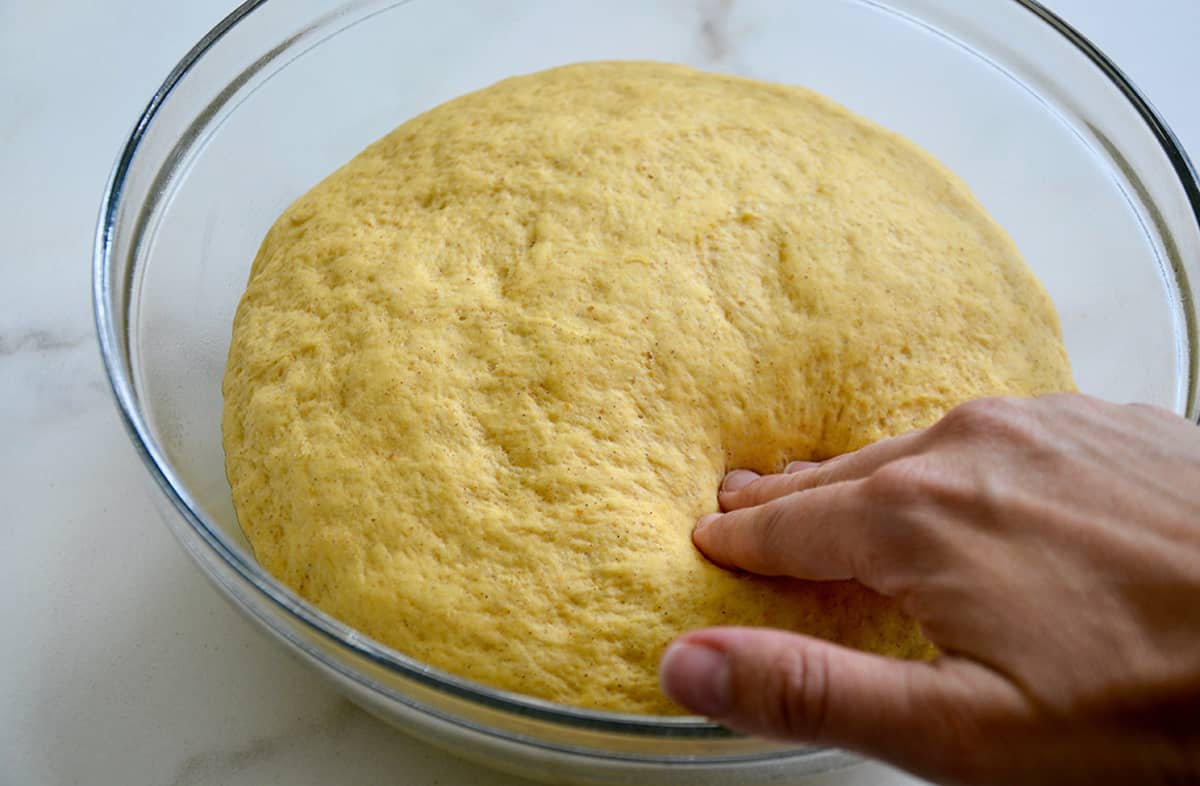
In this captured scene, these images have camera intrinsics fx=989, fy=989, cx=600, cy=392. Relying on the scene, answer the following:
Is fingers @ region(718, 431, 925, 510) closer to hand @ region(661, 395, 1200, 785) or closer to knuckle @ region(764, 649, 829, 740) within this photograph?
hand @ region(661, 395, 1200, 785)

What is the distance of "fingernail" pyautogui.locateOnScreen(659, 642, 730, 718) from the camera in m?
0.95

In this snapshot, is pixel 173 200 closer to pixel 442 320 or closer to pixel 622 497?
pixel 442 320

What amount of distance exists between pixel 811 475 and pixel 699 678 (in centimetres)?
39

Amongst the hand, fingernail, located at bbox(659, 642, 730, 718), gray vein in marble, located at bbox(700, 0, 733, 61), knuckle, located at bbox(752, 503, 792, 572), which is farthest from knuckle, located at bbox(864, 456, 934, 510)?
gray vein in marble, located at bbox(700, 0, 733, 61)

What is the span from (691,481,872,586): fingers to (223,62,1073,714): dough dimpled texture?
57 mm

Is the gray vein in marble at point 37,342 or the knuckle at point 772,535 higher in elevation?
the gray vein in marble at point 37,342

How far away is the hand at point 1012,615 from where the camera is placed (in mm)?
856

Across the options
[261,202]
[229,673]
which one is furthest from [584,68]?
[229,673]

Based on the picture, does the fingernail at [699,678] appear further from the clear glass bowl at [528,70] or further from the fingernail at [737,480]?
the fingernail at [737,480]

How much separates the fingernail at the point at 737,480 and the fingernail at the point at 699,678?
0.46 meters

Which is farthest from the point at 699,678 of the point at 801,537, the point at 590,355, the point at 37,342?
the point at 37,342

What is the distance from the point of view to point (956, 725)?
872 mm

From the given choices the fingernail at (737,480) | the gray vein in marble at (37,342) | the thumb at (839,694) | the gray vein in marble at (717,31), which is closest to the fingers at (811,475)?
the fingernail at (737,480)

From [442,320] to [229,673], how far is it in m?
0.60
